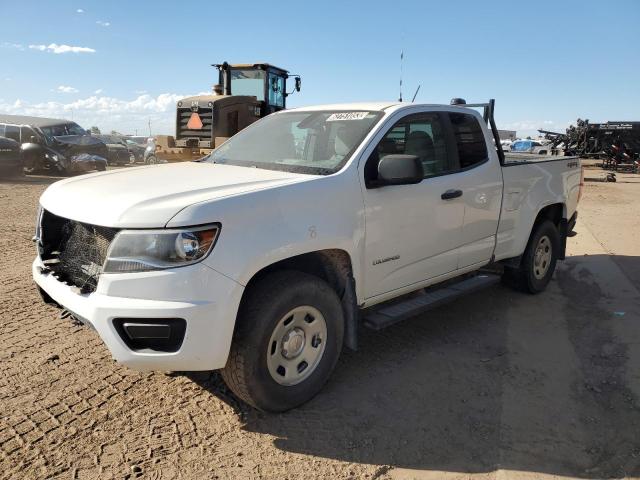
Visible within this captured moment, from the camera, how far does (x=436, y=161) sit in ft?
13.2

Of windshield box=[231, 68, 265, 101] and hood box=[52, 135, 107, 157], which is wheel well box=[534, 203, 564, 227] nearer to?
windshield box=[231, 68, 265, 101]

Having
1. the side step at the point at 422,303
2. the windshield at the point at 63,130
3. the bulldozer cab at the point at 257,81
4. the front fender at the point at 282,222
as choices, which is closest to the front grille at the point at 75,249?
the front fender at the point at 282,222

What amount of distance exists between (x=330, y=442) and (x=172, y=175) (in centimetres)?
197

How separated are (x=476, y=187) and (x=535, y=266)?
179 cm

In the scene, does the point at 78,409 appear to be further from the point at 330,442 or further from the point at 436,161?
the point at 436,161

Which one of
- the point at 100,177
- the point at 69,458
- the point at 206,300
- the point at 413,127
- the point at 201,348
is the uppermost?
the point at 413,127

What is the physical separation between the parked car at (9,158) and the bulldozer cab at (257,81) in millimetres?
7431

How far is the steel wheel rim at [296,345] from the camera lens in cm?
296

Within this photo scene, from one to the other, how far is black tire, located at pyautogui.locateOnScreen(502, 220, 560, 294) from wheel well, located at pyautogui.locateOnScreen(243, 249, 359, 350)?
9.22 feet

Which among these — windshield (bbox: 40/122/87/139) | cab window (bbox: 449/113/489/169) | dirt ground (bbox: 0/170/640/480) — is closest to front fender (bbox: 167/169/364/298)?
dirt ground (bbox: 0/170/640/480)

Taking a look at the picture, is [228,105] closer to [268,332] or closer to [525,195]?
[525,195]

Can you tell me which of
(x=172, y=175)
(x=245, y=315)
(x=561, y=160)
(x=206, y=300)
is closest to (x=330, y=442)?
(x=245, y=315)

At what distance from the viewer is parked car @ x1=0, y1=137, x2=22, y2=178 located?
51.3 feet

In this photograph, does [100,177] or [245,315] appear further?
[100,177]
